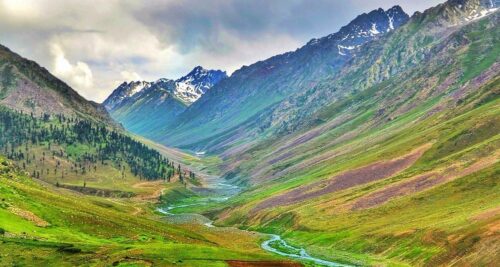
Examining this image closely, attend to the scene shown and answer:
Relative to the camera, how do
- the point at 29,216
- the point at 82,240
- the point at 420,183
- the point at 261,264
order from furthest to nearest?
the point at 420,183 → the point at 29,216 → the point at 82,240 → the point at 261,264

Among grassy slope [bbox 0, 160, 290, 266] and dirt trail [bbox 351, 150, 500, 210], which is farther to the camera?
dirt trail [bbox 351, 150, 500, 210]

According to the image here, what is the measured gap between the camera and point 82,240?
103688 millimetres

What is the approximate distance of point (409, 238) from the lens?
128 meters

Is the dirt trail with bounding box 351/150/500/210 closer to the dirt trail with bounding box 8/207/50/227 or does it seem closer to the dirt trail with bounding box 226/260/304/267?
the dirt trail with bounding box 226/260/304/267

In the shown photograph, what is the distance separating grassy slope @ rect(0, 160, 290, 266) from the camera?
265 feet

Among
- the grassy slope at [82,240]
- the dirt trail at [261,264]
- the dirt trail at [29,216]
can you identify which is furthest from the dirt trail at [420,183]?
the dirt trail at [29,216]

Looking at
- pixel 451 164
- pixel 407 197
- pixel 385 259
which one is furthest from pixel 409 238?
pixel 451 164

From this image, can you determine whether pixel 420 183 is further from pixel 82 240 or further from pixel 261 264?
pixel 82 240

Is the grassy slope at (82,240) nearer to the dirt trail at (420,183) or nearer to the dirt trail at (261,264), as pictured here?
the dirt trail at (261,264)

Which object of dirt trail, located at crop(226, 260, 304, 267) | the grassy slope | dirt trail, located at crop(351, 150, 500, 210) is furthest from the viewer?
dirt trail, located at crop(351, 150, 500, 210)

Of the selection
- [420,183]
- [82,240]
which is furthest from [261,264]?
[420,183]

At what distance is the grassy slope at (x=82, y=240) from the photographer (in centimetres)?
8075

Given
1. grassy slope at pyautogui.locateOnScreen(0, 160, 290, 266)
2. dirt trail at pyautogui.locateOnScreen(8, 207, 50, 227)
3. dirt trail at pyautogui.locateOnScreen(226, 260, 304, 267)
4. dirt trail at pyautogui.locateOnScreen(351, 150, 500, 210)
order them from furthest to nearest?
dirt trail at pyautogui.locateOnScreen(351, 150, 500, 210)
dirt trail at pyautogui.locateOnScreen(8, 207, 50, 227)
dirt trail at pyautogui.locateOnScreen(226, 260, 304, 267)
grassy slope at pyautogui.locateOnScreen(0, 160, 290, 266)

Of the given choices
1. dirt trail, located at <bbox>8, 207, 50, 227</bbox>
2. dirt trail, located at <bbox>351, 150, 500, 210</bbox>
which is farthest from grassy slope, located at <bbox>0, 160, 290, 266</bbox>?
dirt trail, located at <bbox>351, 150, 500, 210</bbox>
